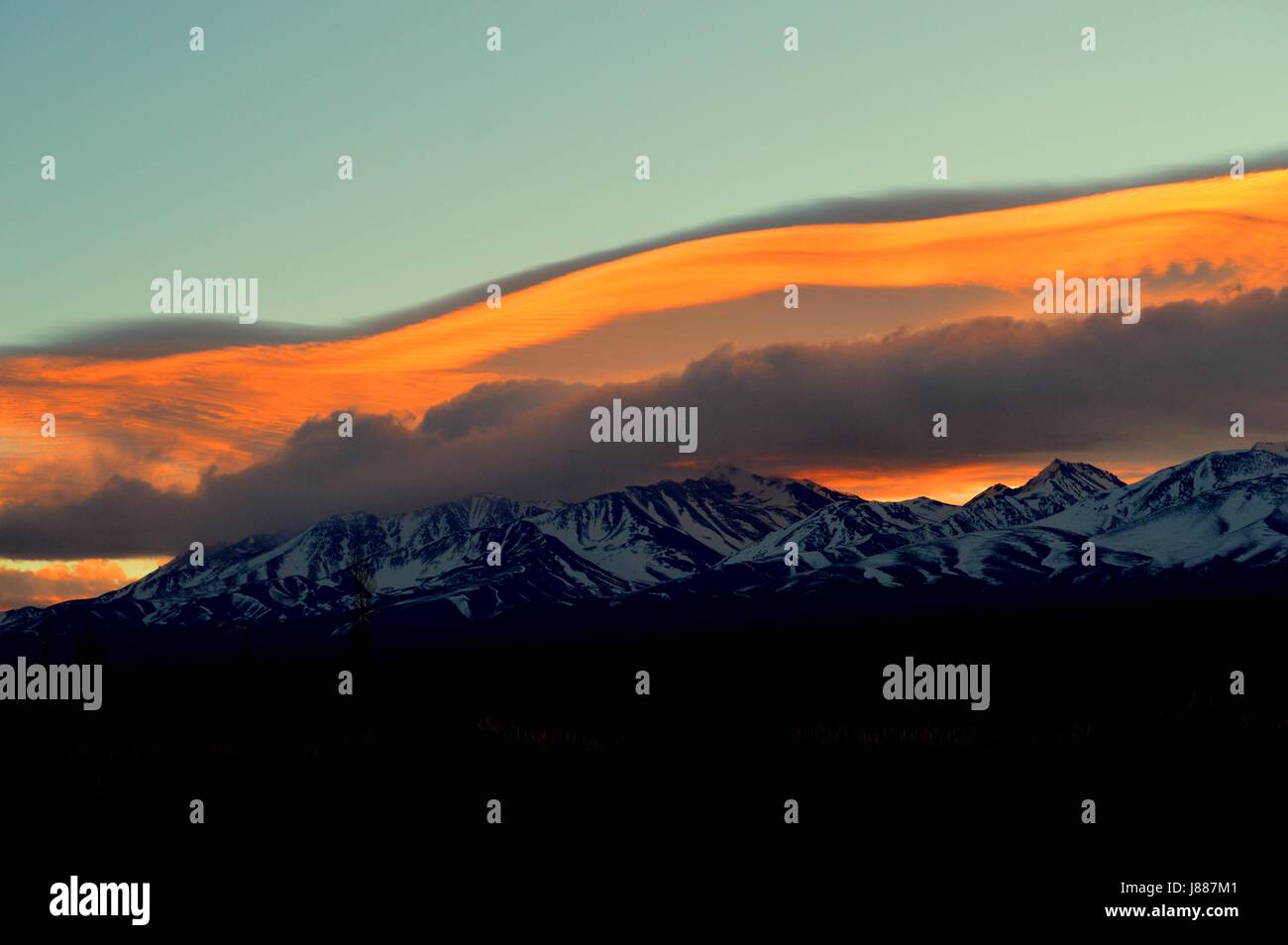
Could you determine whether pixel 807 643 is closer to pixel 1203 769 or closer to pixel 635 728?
pixel 635 728

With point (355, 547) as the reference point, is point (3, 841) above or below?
below

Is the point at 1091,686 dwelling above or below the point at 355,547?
below

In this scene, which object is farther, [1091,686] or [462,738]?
[1091,686]

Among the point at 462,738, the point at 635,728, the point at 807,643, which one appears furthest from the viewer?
the point at 807,643

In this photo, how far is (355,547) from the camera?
3403 inches

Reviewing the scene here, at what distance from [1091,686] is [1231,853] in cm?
3841
